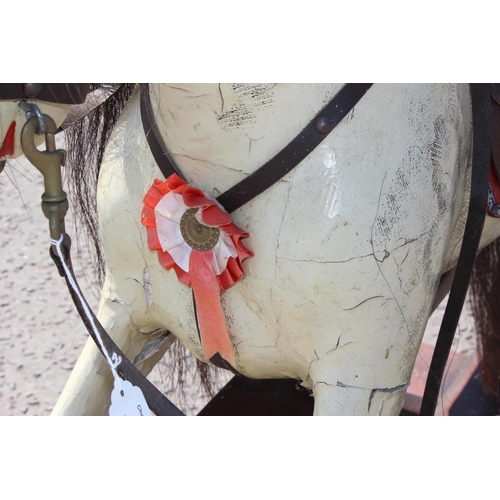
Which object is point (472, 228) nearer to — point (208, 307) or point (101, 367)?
point (208, 307)

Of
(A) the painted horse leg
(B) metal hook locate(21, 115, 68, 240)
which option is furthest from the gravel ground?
(B) metal hook locate(21, 115, 68, 240)

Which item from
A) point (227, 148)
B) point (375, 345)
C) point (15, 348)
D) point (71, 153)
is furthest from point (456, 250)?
point (15, 348)

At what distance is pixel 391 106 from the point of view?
0.61 m

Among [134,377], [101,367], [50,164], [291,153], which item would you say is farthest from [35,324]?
[291,153]

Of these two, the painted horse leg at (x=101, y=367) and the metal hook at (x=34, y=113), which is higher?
the metal hook at (x=34, y=113)

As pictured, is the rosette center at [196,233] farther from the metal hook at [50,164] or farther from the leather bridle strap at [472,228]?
the leather bridle strap at [472,228]

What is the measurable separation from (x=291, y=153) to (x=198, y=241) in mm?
124

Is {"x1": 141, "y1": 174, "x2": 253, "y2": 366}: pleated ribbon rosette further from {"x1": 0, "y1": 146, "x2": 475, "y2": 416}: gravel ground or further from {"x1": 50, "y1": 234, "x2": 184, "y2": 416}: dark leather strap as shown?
{"x1": 0, "y1": 146, "x2": 475, "y2": 416}: gravel ground

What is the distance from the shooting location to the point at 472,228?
2.24 feet

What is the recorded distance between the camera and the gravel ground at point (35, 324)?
1.43 m

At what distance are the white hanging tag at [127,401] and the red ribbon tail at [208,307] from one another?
0.27 feet

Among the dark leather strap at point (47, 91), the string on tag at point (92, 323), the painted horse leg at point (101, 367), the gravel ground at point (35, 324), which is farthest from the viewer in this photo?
the gravel ground at point (35, 324)

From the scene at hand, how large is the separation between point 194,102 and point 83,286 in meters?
1.15

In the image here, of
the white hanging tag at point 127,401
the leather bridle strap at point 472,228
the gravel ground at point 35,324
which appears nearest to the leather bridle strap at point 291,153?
the leather bridle strap at point 472,228
